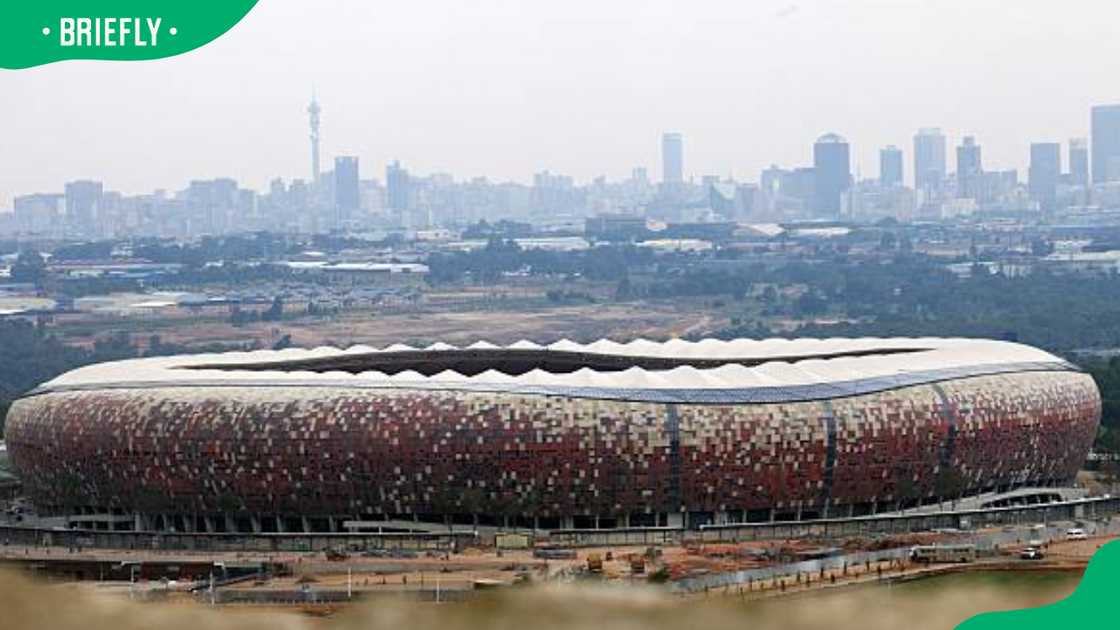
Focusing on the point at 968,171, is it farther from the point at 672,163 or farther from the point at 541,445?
the point at 541,445

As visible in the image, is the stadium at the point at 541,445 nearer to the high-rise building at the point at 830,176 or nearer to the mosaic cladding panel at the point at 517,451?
the mosaic cladding panel at the point at 517,451

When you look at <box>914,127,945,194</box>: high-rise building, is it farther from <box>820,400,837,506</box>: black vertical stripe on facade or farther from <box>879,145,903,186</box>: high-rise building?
<box>820,400,837,506</box>: black vertical stripe on facade

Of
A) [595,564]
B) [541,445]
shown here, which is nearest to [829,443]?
[541,445]

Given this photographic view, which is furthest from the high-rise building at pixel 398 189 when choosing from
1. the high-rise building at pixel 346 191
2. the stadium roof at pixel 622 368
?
the stadium roof at pixel 622 368

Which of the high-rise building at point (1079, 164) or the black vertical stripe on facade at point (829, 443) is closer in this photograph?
the black vertical stripe on facade at point (829, 443)

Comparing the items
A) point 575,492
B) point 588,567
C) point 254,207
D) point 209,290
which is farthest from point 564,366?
point 254,207

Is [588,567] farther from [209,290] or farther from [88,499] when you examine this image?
[209,290]
